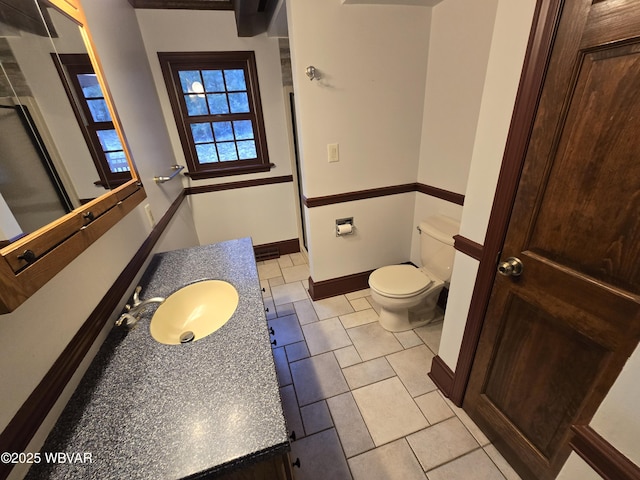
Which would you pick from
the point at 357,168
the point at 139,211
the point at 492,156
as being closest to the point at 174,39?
the point at 139,211

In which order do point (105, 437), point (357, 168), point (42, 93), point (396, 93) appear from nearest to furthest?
1. point (105, 437)
2. point (42, 93)
3. point (396, 93)
4. point (357, 168)

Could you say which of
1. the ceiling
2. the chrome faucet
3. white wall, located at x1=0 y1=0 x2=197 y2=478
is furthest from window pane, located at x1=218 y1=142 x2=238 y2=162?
the chrome faucet

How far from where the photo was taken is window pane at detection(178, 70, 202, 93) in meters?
2.30

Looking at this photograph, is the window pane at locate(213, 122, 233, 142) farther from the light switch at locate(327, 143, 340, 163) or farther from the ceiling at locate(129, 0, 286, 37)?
the light switch at locate(327, 143, 340, 163)

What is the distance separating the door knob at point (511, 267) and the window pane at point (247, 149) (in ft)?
7.76

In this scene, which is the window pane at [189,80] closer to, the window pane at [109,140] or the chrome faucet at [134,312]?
the window pane at [109,140]

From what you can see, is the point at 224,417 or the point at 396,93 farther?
the point at 396,93

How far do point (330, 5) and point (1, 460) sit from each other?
7.29 feet

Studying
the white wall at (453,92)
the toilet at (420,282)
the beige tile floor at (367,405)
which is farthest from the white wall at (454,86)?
the beige tile floor at (367,405)

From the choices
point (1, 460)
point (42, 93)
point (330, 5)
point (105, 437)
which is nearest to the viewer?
point (1, 460)

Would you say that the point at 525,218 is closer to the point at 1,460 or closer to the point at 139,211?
the point at 1,460

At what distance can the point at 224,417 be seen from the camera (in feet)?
2.10

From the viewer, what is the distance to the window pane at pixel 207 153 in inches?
100

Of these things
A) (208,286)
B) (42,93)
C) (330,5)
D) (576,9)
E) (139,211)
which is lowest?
(208,286)
